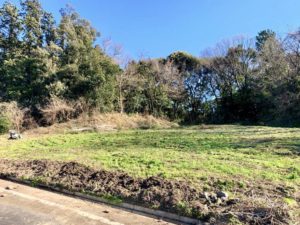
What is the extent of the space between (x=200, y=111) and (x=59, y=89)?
44.3 ft

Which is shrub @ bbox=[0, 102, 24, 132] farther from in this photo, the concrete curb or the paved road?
the paved road

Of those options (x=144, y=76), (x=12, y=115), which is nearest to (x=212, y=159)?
(x=12, y=115)

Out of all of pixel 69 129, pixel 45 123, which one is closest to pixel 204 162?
→ pixel 69 129

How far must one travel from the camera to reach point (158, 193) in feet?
15.5

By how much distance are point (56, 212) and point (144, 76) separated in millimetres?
22642

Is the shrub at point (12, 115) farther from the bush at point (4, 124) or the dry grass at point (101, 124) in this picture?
the dry grass at point (101, 124)

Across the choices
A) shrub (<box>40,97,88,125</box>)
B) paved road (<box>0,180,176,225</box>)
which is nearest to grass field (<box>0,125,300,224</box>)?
paved road (<box>0,180,176,225</box>)

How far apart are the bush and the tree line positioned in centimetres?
307

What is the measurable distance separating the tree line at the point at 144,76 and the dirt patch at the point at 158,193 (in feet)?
48.1

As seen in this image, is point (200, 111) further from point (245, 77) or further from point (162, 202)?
point (162, 202)

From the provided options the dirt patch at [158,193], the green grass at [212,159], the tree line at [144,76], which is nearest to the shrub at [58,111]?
the tree line at [144,76]

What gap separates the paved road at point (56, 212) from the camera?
4.11 m

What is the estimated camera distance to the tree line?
70.5ft

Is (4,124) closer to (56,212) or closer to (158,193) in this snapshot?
(56,212)
